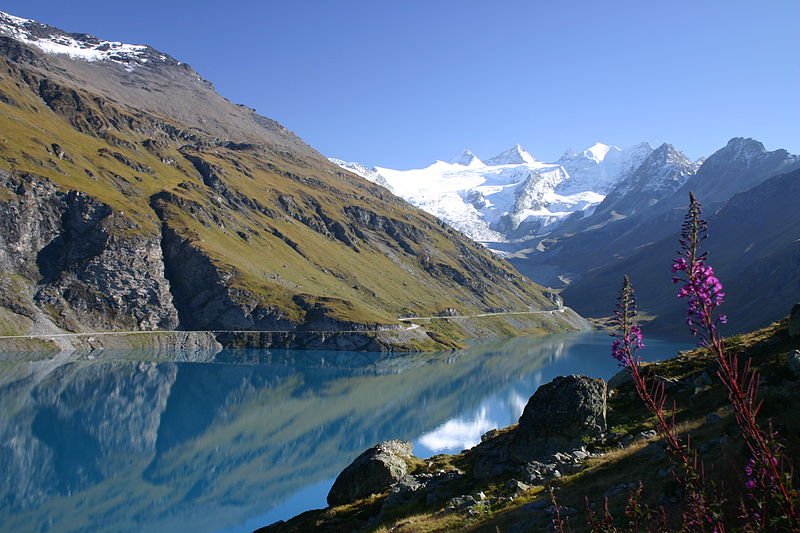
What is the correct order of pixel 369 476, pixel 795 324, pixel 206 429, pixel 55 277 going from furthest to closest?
pixel 55 277, pixel 206 429, pixel 369 476, pixel 795 324

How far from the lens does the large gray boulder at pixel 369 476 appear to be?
3394 cm

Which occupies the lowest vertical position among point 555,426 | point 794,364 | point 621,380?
point 555,426

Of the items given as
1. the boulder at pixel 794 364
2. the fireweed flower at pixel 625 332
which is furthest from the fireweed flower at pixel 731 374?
the boulder at pixel 794 364

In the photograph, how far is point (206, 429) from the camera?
311 ft

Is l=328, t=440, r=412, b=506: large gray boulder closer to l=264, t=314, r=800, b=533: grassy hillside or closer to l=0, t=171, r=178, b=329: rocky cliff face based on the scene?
l=264, t=314, r=800, b=533: grassy hillside

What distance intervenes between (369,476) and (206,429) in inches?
2716

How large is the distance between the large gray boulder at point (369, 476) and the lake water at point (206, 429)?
28.5 m

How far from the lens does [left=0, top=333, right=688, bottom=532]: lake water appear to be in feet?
202

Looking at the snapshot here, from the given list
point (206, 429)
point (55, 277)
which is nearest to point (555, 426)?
point (206, 429)

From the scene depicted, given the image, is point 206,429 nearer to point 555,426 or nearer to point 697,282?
point 555,426

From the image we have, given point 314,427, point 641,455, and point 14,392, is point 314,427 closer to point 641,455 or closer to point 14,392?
point 14,392

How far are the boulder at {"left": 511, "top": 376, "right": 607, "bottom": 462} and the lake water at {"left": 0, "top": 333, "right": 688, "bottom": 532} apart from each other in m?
39.4

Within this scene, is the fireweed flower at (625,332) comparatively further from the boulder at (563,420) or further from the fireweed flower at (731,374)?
the boulder at (563,420)

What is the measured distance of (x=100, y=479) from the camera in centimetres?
6925
